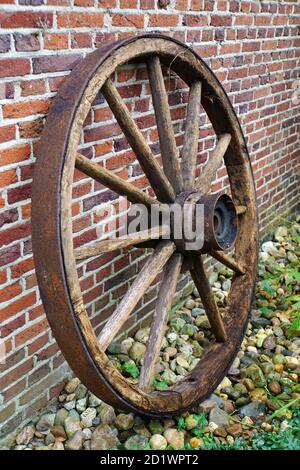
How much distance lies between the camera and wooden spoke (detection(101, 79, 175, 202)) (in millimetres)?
2127

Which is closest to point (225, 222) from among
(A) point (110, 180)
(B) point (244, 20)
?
(A) point (110, 180)

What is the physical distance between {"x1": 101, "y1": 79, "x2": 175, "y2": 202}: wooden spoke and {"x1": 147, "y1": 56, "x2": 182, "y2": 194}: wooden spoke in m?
0.10

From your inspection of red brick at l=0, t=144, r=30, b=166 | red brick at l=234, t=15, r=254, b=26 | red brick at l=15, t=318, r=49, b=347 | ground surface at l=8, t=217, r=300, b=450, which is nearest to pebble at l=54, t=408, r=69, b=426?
ground surface at l=8, t=217, r=300, b=450

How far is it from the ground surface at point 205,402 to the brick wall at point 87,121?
0.46 ft

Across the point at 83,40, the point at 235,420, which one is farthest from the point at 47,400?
the point at 83,40

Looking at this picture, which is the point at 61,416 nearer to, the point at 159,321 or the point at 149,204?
the point at 159,321

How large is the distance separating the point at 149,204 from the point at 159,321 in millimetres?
498

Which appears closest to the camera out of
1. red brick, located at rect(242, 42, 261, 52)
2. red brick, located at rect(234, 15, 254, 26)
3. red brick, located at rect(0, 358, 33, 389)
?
red brick, located at rect(0, 358, 33, 389)

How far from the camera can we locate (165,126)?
2.44 metres

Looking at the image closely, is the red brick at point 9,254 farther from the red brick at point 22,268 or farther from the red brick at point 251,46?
the red brick at point 251,46

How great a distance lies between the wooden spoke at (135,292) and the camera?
6.66ft

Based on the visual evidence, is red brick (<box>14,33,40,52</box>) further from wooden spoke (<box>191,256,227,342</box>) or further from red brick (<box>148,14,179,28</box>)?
wooden spoke (<box>191,256,227,342</box>)

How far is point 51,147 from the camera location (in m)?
1.82

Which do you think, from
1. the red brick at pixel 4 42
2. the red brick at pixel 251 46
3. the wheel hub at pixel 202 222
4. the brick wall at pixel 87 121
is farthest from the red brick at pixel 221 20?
the red brick at pixel 4 42
